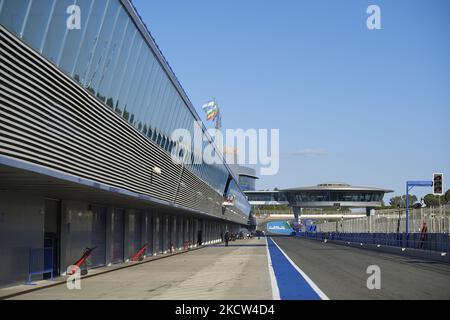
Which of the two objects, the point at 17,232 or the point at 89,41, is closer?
the point at 17,232

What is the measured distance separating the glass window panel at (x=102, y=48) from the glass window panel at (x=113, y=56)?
0.87 ft

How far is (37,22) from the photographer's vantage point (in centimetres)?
1568

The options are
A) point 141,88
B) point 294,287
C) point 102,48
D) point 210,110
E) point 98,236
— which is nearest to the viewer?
Answer: point 294,287

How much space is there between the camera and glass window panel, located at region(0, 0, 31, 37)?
13.8 meters

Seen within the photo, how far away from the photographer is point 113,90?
2361 cm

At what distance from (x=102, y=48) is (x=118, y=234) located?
527 inches

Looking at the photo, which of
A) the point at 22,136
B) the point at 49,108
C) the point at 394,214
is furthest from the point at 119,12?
the point at 394,214

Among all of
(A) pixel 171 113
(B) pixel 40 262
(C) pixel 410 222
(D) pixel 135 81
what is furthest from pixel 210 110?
(B) pixel 40 262

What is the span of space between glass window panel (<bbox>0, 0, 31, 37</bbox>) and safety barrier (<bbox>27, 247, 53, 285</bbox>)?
7496 millimetres

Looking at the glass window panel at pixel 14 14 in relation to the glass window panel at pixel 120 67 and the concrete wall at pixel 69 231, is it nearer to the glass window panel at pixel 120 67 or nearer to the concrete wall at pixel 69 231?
the concrete wall at pixel 69 231

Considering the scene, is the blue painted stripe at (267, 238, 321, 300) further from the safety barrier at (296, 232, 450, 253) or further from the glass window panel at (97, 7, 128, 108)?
the safety barrier at (296, 232, 450, 253)

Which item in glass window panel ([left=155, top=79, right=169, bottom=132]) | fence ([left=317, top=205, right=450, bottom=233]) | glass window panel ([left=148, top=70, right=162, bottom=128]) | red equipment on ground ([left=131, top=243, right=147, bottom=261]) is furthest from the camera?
fence ([left=317, top=205, right=450, bottom=233])

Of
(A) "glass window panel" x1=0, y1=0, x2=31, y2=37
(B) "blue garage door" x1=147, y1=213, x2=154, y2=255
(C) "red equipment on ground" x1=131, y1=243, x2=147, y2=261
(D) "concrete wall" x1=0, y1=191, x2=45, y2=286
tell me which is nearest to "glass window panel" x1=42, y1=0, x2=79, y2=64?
(A) "glass window panel" x1=0, y1=0, x2=31, y2=37

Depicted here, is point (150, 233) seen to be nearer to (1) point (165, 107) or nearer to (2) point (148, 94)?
(1) point (165, 107)
